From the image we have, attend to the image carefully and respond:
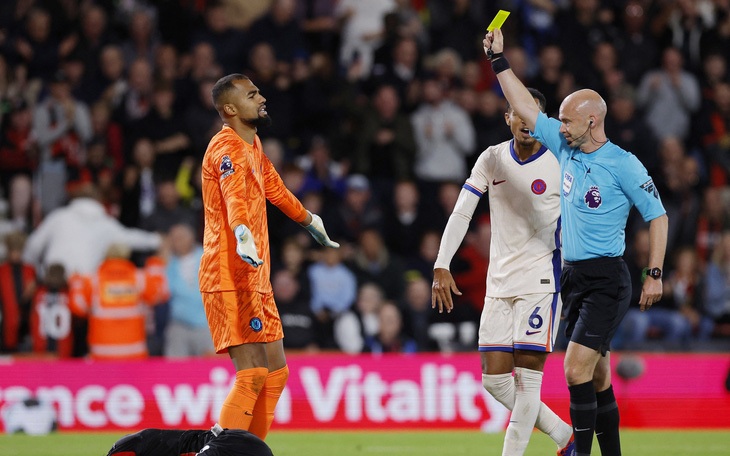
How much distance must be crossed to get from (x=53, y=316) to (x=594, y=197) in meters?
7.19

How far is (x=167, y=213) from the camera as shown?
40.3 feet

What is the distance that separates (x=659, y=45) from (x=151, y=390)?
910cm

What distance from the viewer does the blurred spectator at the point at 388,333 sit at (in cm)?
1156

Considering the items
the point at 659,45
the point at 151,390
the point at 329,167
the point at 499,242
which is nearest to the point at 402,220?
the point at 329,167

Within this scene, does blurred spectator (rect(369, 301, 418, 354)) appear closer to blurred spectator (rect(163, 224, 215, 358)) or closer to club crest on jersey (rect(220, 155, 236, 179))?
blurred spectator (rect(163, 224, 215, 358))

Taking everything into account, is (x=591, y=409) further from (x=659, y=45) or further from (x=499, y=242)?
(x=659, y=45)

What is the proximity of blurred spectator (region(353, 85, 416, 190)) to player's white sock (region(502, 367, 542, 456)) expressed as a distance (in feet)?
22.6

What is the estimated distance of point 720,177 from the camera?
1361 centimetres

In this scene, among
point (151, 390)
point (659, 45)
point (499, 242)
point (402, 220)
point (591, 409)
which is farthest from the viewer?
point (659, 45)

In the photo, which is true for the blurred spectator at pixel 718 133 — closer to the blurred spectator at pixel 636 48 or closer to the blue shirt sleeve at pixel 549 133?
the blurred spectator at pixel 636 48

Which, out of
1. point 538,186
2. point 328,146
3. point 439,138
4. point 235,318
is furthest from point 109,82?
point 538,186

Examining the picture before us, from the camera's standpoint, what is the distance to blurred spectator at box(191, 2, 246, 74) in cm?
1391

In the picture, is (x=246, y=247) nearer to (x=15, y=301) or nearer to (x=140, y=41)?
(x=15, y=301)

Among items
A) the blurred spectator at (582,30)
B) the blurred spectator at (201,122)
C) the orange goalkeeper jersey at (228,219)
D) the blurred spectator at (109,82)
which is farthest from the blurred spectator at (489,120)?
the orange goalkeeper jersey at (228,219)
